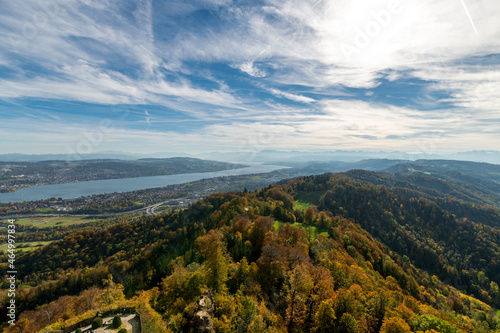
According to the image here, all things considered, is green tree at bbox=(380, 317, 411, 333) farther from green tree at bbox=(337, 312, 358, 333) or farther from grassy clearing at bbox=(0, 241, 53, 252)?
grassy clearing at bbox=(0, 241, 53, 252)

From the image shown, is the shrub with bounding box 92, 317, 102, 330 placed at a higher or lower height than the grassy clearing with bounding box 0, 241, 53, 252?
higher

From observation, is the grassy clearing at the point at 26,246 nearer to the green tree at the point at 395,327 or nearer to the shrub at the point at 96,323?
the shrub at the point at 96,323

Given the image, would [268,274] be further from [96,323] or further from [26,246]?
[26,246]

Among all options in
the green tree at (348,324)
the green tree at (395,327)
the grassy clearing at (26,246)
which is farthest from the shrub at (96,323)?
the grassy clearing at (26,246)

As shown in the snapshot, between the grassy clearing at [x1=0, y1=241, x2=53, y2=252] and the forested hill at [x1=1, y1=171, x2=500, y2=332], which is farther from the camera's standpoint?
the grassy clearing at [x1=0, y1=241, x2=53, y2=252]

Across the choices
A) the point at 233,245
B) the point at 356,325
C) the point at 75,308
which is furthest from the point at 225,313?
the point at 75,308

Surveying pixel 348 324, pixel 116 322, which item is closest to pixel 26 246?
pixel 116 322

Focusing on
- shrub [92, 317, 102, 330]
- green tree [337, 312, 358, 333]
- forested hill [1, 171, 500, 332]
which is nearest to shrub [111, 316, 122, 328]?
shrub [92, 317, 102, 330]

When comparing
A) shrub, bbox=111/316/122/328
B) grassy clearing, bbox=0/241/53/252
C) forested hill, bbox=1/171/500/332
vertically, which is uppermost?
shrub, bbox=111/316/122/328

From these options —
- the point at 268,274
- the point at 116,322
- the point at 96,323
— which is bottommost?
the point at 268,274
